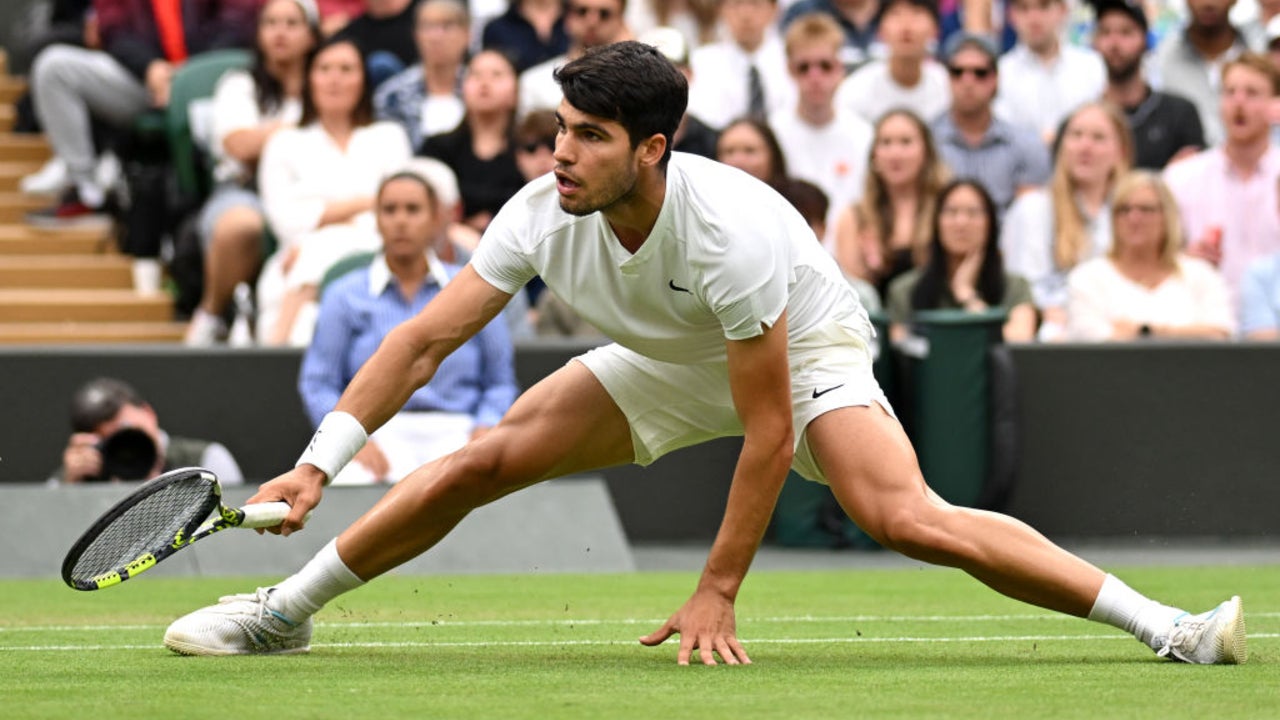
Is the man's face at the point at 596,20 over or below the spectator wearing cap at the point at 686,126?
over

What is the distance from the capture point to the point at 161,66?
13219 mm

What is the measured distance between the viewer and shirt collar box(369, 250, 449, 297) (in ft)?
33.4

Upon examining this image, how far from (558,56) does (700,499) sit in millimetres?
3705

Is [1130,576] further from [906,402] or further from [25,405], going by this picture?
[25,405]

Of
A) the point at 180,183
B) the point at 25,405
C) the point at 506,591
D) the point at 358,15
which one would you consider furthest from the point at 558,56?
the point at 506,591

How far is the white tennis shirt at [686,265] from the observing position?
5488 millimetres

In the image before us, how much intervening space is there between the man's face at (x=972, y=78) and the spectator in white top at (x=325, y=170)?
125 inches

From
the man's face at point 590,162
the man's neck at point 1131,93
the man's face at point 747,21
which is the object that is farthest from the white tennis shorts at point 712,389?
the man's face at point 747,21

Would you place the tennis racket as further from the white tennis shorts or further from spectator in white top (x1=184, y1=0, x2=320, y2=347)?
spectator in white top (x1=184, y1=0, x2=320, y2=347)

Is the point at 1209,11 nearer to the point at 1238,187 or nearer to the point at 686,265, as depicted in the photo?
the point at 1238,187

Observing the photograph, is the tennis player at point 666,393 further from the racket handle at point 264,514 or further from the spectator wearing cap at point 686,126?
the spectator wearing cap at point 686,126

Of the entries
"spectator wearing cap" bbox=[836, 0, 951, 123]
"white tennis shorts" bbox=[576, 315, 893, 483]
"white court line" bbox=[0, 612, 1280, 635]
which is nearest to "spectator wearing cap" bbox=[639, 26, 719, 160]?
"spectator wearing cap" bbox=[836, 0, 951, 123]

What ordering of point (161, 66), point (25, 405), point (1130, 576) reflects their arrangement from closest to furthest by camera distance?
point (1130, 576) < point (25, 405) < point (161, 66)

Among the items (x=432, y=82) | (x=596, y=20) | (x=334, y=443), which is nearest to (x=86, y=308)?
(x=432, y=82)
